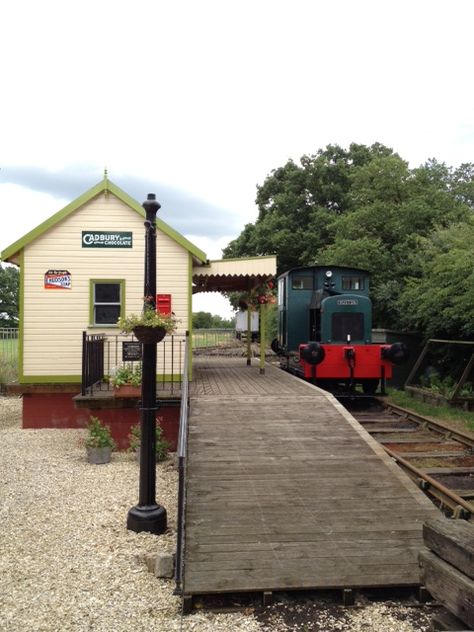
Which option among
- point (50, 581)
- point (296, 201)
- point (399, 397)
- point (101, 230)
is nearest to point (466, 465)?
point (50, 581)

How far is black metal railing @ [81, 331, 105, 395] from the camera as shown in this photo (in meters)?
9.55

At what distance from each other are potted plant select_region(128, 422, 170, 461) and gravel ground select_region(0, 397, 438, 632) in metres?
1.10

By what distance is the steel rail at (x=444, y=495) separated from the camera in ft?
18.6

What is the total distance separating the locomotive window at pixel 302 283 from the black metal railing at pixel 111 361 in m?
3.64

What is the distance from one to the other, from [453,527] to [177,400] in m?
6.87

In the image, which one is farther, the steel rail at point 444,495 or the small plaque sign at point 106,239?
the small plaque sign at point 106,239

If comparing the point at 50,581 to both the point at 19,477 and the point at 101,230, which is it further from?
the point at 101,230

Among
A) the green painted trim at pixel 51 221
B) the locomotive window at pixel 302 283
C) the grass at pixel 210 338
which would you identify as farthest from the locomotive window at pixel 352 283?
the grass at pixel 210 338

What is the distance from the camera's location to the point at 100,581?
14.8 ft

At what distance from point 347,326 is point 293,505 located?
23.8ft

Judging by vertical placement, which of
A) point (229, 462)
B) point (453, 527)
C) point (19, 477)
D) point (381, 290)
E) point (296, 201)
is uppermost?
point (296, 201)

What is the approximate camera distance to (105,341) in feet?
36.8

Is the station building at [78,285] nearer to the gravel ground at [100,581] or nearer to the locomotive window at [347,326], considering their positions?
the locomotive window at [347,326]

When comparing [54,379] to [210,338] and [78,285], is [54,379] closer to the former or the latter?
[78,285]
